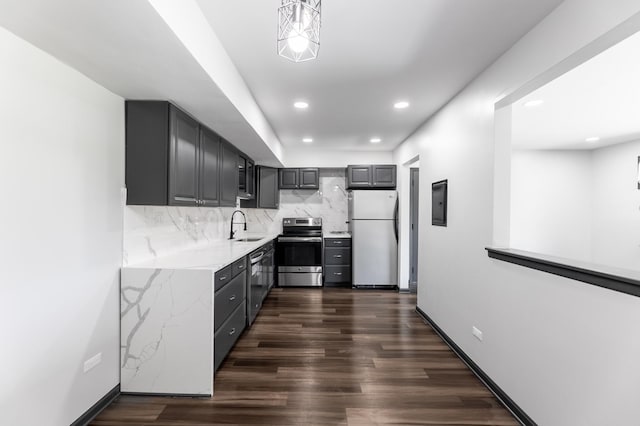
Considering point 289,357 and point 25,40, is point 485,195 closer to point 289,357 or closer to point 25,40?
point 289,357

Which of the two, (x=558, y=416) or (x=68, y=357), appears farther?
(x=68, y=357)

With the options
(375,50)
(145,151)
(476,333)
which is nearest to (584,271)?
(476,333)

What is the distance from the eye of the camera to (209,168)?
3102 millimetres

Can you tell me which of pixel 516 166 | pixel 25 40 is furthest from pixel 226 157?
pixel 516 166

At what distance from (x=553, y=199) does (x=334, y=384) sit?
16.5 feet

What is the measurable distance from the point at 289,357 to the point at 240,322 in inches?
25.7

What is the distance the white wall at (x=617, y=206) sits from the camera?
4547mm

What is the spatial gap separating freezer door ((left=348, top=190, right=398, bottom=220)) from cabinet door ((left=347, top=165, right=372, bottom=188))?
0.87ft

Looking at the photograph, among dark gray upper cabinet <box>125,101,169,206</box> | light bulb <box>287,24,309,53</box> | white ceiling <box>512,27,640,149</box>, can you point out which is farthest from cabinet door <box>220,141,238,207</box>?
white ceiling <box>512,27,640,149</box>

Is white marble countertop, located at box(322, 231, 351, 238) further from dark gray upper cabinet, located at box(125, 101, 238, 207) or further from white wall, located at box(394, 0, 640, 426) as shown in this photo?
dark gray upper cabinet, located at box(125, 101, 238, 207)

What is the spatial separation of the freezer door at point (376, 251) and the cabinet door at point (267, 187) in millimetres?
1594

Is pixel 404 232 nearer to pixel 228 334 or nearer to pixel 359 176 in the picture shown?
pixel 359 176

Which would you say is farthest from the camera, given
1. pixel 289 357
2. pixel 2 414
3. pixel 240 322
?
pixel 240 322

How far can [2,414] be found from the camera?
1.45 meters
